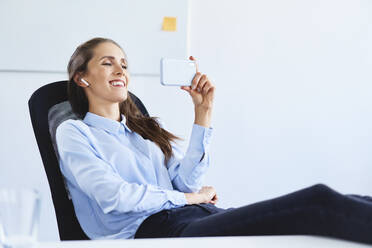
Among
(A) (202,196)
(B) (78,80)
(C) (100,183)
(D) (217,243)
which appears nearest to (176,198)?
(A) (202,196)

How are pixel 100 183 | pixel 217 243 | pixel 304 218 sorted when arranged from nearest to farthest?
pixel 217 243, pixel 304 218, pixel 100 183

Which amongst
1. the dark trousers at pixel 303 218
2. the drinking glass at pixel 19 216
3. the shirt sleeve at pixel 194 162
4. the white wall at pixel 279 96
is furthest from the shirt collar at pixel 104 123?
the drinking glass at pixel 19 216

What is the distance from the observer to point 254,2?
8.13 feet

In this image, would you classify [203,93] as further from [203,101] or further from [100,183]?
[100,183]

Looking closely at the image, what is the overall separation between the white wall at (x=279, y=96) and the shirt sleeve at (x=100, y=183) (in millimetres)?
1000

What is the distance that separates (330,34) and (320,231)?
213cm

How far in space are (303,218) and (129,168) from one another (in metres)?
0.77

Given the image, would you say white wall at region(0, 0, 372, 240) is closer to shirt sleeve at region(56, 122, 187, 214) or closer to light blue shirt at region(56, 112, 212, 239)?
light blue shirt at region(56, 112, 212, 239)

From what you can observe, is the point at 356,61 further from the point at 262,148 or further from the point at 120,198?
the point at 120,198

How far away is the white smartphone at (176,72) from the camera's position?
51.1 inches

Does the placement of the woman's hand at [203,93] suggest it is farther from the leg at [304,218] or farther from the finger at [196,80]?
the leg at [304,218]

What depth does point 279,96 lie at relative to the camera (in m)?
2.51

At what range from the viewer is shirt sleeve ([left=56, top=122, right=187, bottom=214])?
124cm

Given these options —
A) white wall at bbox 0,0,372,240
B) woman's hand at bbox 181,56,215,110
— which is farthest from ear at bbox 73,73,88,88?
white wall at bbox 0,0,372,240
